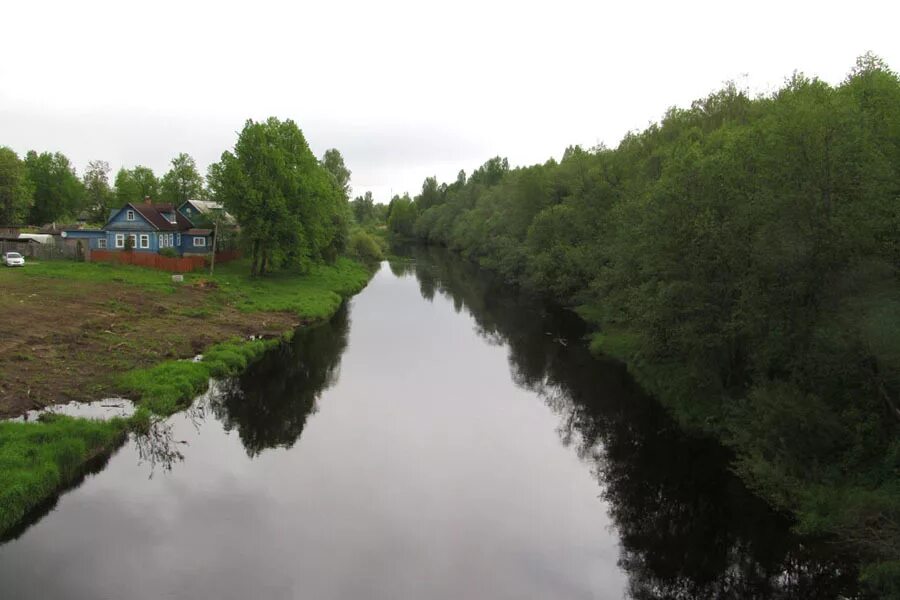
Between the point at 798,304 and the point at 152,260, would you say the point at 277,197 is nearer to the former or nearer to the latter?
the point at 152,260

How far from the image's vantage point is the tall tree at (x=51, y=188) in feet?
318

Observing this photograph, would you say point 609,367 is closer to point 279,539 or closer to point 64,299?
point 279,539

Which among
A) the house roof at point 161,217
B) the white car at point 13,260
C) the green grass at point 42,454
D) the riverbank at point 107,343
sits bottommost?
the green grass at point 42,454

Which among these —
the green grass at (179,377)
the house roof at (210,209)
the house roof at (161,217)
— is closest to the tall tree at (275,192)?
the house roof at (210,209)

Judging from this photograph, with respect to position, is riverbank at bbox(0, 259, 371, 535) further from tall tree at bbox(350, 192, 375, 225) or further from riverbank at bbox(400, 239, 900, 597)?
tall tree at bbox(350, 192, 375, 225)

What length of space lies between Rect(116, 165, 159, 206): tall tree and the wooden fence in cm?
3334

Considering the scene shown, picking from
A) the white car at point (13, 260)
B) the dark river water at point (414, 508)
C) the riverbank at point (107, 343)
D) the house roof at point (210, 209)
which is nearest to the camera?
the dark river water at point (414, 508)

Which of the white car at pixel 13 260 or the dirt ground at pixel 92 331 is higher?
the white car at pixel 13 260

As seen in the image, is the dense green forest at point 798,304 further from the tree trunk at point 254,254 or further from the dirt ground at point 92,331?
the tree trunk at point 254,254

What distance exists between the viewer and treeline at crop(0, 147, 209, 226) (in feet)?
247

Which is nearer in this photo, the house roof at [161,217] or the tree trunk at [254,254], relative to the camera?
the tree trunk at [254,254]

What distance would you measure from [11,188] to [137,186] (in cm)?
1469

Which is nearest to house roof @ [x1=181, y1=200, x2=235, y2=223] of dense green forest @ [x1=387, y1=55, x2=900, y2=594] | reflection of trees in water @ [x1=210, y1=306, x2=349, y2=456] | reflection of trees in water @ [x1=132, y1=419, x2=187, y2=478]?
reflection of trees in water @ [x1=210, y1=306, x2=349, y2=456]

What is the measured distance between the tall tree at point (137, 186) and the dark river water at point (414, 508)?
6768 centimetres
